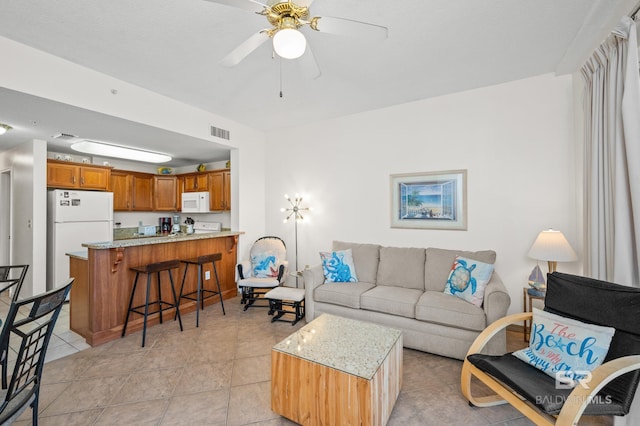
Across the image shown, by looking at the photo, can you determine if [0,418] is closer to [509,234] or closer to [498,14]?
[498,14]

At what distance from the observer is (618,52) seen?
1.81 meters

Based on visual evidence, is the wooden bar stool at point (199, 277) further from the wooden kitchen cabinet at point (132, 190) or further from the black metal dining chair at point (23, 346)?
the wooden kitchen cabinet at point (132, 190)

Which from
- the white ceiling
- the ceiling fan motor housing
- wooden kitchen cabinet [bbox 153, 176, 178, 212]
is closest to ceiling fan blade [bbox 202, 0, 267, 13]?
the ceiling fan motor housing

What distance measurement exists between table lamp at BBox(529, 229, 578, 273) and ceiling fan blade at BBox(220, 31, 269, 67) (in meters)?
2.97

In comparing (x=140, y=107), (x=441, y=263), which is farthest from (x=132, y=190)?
(x=441, y=263)

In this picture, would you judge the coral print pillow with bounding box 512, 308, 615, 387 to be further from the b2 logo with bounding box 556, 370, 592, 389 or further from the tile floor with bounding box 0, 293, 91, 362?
the tile floor with bounding box 0, 293, 91, 362

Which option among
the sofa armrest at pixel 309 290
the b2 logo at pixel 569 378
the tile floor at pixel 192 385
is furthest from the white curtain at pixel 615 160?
the sofa armrest at pixel 309 290

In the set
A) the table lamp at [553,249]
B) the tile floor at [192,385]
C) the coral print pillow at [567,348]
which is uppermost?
the table lamp at [553,249]

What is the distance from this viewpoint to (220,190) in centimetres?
505

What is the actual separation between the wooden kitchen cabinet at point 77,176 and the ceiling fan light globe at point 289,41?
4.64m

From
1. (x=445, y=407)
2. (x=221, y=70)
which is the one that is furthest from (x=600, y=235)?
(x=221, y=70)

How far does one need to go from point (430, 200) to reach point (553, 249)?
132 centimetres

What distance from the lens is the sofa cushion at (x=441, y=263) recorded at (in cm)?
299

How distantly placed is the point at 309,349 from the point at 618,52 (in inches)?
112
